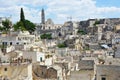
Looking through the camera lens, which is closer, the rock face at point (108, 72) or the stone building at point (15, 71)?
the rock face at point (108, 72)

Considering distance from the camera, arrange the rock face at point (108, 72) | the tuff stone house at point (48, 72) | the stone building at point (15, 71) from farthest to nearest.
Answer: the tuff stone house at point (48, 72) → the stone building at point (15, 71) → the rock face at point (108, 72)

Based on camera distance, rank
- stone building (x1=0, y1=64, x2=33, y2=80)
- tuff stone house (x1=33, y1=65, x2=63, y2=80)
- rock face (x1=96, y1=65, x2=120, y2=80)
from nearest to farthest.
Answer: rock face (x1=96, y1=65, x2=120, y2=80)
stone building (x1=0, y1=64, x2=33, y2=80)
tuff stone house (x1=33, y1=65, x2=63, y2=80)

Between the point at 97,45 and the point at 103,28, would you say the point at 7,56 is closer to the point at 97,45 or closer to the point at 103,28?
the point at 97,45

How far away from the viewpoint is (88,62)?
2822 centimetres

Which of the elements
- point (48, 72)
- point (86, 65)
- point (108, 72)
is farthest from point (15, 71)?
point (108, 72)

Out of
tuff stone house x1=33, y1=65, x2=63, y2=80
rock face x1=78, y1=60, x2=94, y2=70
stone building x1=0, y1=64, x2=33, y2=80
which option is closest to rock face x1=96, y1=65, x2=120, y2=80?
rock face x1=78, y1=60, x2=94, y2=70

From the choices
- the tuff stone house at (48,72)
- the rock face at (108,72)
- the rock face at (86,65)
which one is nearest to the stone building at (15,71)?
the tuff stone house at (48,72)

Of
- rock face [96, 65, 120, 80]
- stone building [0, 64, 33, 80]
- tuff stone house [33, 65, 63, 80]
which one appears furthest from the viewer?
tuff stone house [33, 65, 63, 80]

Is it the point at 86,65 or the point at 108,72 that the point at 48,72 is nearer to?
the point at 86,65

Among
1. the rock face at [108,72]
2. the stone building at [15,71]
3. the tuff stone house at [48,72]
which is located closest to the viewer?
the rock face at [108,72]

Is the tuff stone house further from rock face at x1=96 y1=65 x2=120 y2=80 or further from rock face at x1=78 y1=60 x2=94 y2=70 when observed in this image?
rock face at x1=96 y1=65 x2=120 y2=80

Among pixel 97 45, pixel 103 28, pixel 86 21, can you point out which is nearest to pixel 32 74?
pixel 97 45

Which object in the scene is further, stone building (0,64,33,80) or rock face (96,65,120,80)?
stone building (0,64,33,80)

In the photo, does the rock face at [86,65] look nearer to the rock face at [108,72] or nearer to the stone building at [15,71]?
the rock face at [108,72]
